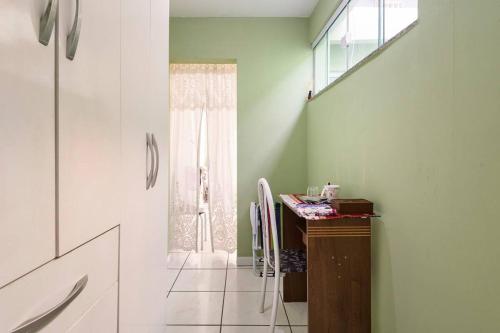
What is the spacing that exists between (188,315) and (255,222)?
1098 millimetres

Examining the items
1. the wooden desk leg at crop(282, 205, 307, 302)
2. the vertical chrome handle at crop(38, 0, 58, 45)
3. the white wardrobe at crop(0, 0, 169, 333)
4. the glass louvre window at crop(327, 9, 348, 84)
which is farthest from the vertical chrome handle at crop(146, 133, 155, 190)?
the glass louvre window at crop(327, 9, 348, 84)

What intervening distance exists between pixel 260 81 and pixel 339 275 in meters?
2.43

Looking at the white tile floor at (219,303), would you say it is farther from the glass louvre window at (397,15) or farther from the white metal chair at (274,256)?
the glass louvre window at (397,15)

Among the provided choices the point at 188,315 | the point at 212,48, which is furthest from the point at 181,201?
the point at 212,48

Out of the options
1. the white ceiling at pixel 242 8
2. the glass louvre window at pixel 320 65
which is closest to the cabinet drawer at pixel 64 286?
the glass louvre window at pixel 320 65

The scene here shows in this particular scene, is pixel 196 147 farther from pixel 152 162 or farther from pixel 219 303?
pixel 152 162

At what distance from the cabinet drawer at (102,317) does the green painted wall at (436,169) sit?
121 centimetres

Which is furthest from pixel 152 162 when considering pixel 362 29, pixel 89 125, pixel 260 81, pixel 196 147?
pixel 260 81

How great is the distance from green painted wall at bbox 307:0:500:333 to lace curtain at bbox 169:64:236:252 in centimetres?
198

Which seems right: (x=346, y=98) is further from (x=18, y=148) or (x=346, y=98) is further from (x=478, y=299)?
(x=18, y=148)

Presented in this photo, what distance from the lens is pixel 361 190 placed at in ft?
6.62

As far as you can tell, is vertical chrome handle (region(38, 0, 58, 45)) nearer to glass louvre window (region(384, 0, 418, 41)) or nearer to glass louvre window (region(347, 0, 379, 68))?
glass louvre window (region(384, 0, 418, 41))

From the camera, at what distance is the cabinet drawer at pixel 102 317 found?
874mm

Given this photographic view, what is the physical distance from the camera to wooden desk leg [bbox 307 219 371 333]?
67.6 inches
